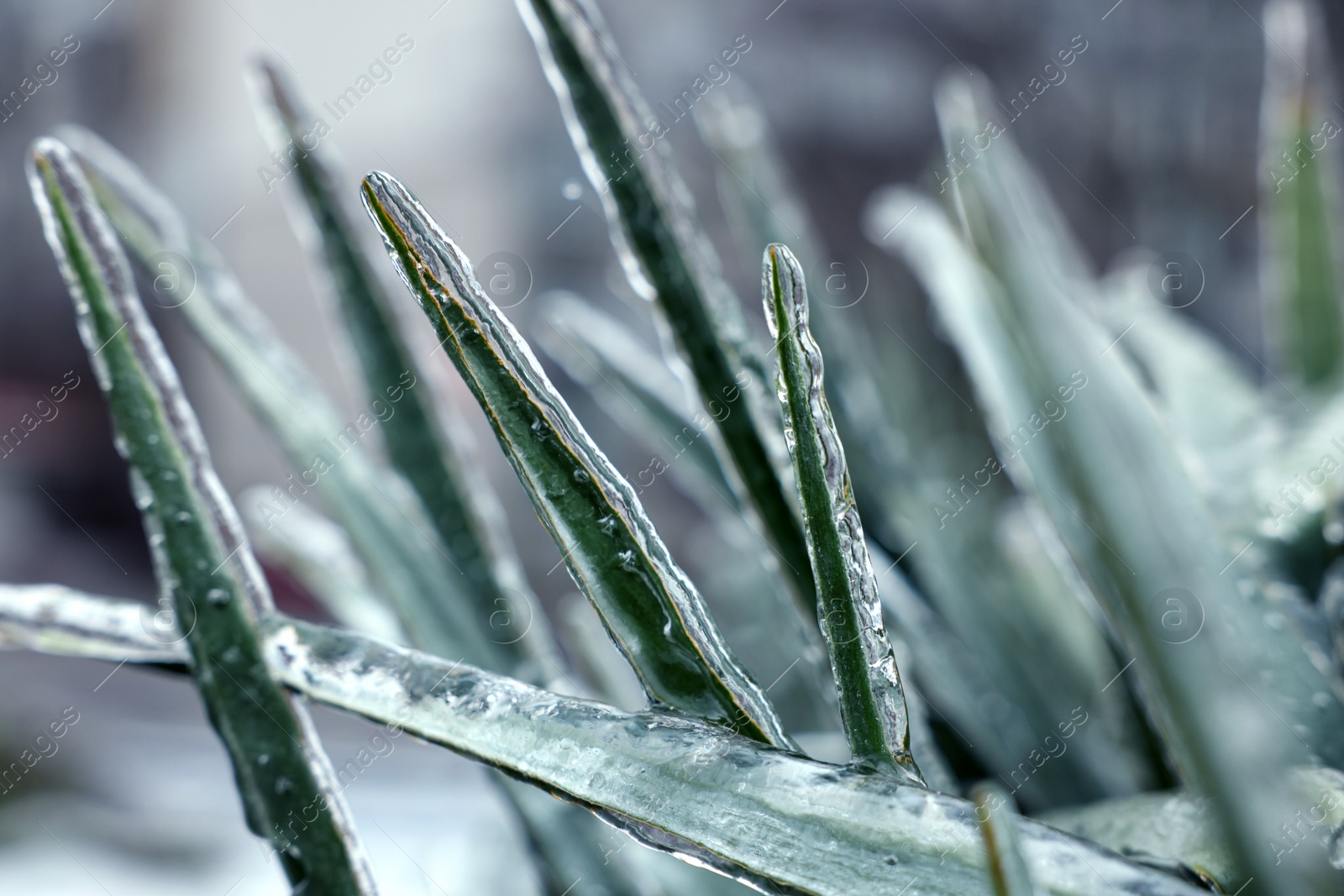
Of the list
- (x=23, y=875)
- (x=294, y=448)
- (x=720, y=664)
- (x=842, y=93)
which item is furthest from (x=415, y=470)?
(x=842, y=93)

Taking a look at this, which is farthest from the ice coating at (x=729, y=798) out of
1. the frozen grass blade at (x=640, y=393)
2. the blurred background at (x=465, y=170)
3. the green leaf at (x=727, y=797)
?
the blurred background at (x=465, y=170)

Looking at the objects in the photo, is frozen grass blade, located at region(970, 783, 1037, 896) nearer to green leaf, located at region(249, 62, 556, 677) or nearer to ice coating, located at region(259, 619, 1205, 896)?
ice coating, located at region(259, 619, 1205, 896)

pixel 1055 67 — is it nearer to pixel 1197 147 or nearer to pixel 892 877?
pixel 1197 147

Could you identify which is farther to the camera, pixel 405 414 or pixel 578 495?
pixel 405 414

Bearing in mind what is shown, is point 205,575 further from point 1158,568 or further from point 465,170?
point 465,170

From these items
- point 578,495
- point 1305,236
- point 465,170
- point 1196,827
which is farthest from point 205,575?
point 465,170

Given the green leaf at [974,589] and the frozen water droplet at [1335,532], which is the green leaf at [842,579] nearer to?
the green leaf at [974,589]
